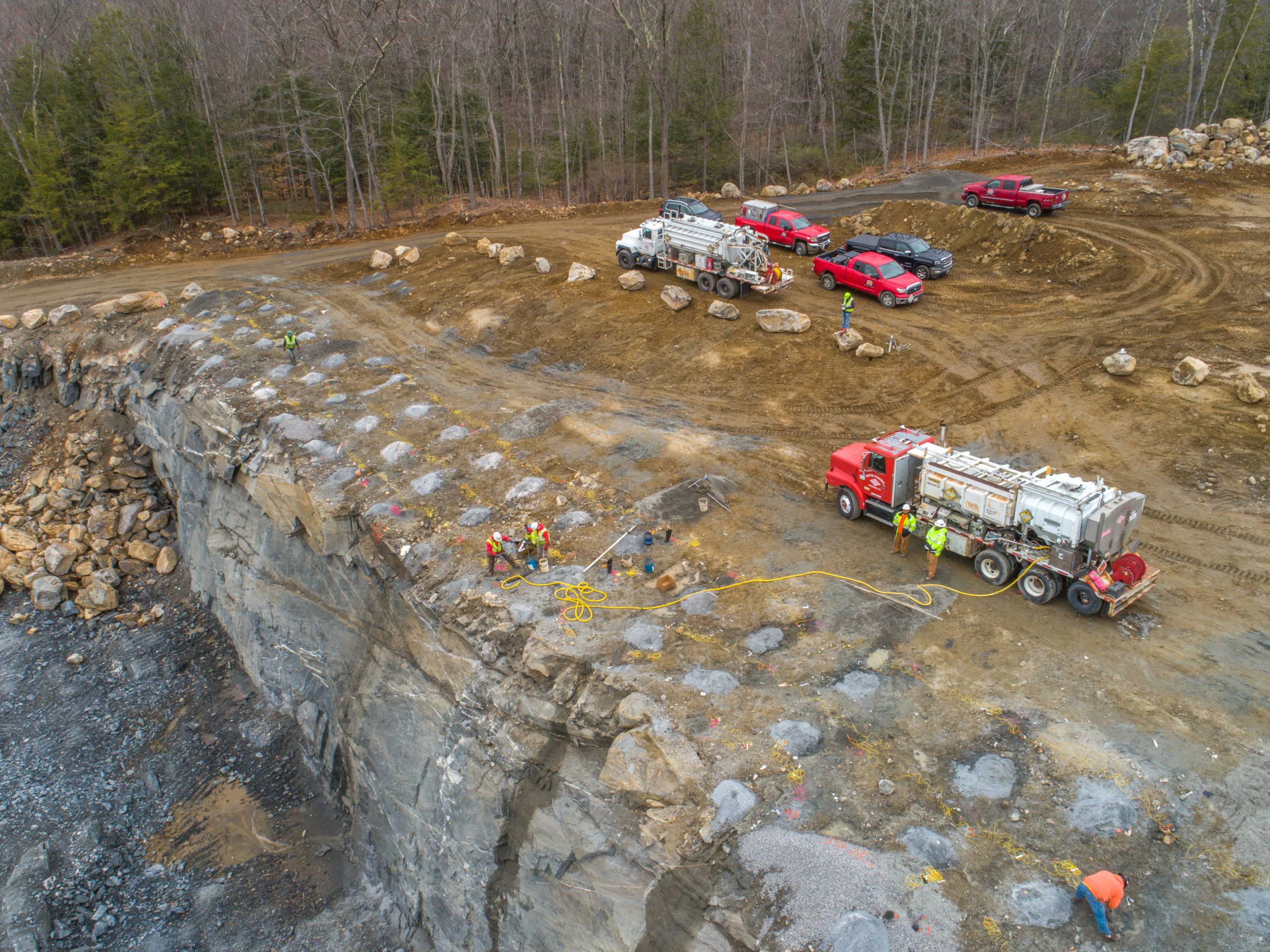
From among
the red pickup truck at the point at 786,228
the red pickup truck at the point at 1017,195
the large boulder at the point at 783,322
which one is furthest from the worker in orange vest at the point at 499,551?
the red pickup truck at the point at 1017,195

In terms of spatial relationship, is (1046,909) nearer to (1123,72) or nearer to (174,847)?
(174,847)

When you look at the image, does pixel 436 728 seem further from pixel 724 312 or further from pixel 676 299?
pixel 676 299

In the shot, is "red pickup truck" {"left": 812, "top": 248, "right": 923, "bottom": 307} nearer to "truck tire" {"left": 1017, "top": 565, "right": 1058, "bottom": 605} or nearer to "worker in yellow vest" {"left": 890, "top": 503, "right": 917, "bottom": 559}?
"worker in yellow vest" {"left": 890, "top": 503, "right": 917, "bottom": 559}

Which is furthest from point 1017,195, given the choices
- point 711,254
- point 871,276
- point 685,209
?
point 711,254

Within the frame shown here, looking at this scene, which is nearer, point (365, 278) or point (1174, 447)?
point (1174, 447)

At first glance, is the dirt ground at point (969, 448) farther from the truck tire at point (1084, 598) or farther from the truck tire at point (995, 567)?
the truck tire at point (1084, 598)

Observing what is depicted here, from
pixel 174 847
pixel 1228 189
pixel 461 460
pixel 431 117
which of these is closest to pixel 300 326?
pixel 461 460
